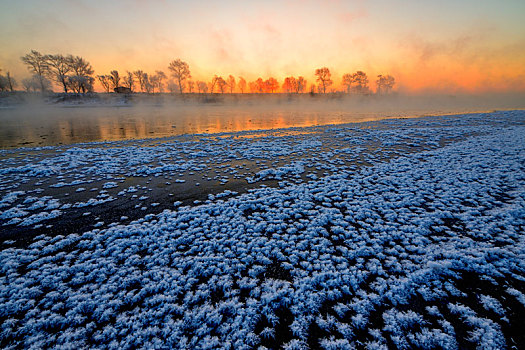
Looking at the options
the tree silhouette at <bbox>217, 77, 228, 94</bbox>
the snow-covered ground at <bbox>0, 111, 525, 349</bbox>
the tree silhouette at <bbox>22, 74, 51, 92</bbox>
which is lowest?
the snow-covered ground at <bbox>0, 111, 525, 349</bbox>

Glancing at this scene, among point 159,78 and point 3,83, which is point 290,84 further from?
point 3,83

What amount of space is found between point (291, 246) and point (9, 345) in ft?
13.4

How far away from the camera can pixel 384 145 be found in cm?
1373

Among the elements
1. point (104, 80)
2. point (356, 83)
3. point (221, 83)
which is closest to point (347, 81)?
point (356, 83)

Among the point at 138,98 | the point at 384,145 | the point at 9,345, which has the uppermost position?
the point at 138,98

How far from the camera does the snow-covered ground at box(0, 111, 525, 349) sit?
107 inches

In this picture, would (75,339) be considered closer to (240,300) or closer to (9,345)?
(9,345)

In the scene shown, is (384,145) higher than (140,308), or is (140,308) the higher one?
(384,145)

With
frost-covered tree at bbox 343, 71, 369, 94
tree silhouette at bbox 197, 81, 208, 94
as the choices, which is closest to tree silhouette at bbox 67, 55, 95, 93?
tree silhouette at bbox 197, 81, 208, 94

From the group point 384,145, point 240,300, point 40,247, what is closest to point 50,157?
point 40,247

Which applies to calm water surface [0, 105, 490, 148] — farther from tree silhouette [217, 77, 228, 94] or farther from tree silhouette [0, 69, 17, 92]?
tree silhouette [217, 77, 228, 94]

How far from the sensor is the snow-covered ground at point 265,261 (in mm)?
2727

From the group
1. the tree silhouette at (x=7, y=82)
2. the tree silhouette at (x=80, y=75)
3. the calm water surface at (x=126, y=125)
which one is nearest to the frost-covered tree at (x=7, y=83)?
the tree silhouette at (x=7, y=82)

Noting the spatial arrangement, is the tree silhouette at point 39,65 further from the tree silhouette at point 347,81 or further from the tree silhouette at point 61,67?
the tree silhouette at point 347,81
